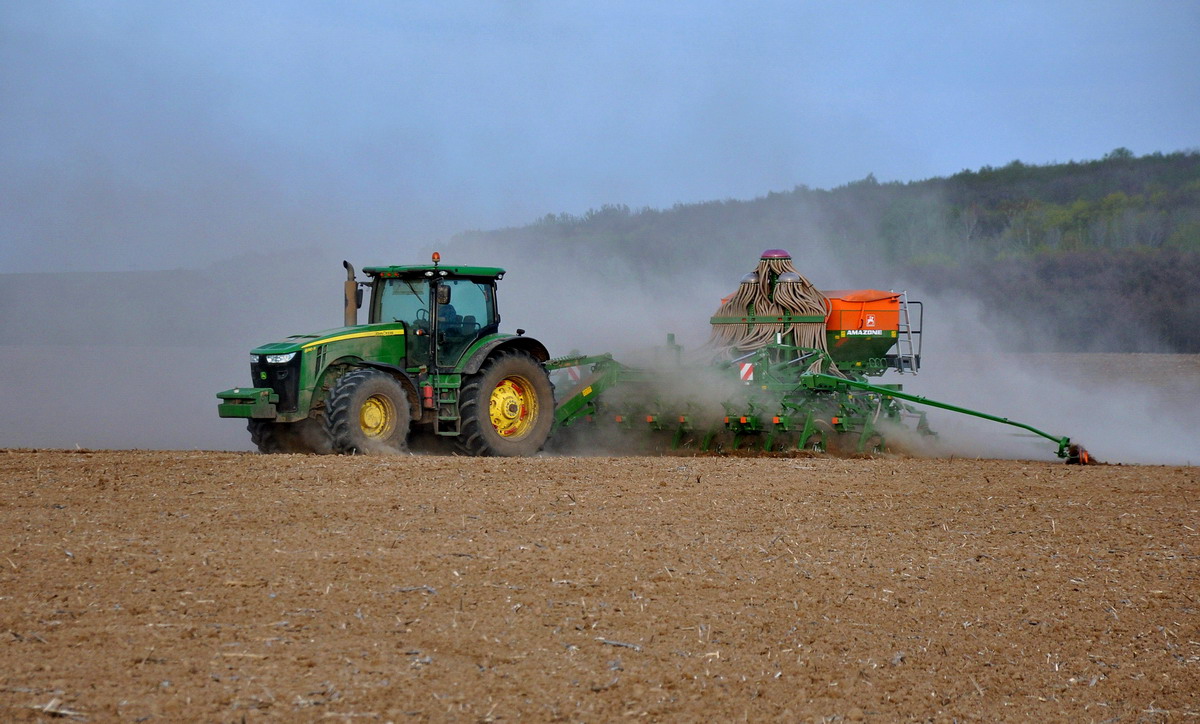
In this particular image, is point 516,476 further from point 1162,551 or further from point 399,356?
point 1162,551

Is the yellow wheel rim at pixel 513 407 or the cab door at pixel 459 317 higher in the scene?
the cab door at pixel 459 317

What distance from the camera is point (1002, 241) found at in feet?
154

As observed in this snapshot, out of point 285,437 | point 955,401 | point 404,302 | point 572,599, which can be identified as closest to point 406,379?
point 404,302

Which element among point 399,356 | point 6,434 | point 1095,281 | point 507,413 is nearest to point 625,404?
point 507,413

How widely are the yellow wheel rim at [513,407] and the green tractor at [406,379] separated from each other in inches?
0.4

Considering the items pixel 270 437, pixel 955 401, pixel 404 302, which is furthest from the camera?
pixel 955 401

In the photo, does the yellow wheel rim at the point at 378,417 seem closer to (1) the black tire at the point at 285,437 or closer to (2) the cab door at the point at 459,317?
(1) the black tire at the point at 285,437

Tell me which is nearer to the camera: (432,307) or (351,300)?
(351,300)

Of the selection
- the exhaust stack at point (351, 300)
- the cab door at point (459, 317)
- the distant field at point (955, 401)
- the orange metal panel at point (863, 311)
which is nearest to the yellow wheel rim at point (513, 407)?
the cab door at point (459, 317)

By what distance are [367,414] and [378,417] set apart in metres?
0.14

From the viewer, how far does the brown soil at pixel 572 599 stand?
4.46 meters

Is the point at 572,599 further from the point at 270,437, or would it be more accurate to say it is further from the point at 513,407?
the point at 513,407

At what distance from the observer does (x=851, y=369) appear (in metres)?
15.1

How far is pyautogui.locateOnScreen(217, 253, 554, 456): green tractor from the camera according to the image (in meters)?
10.7
